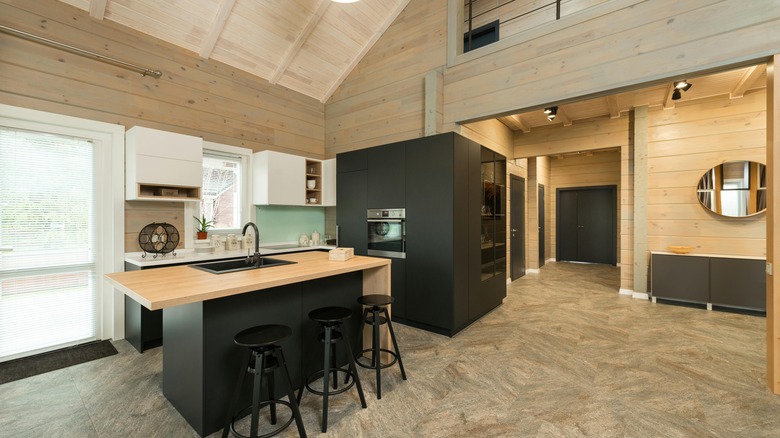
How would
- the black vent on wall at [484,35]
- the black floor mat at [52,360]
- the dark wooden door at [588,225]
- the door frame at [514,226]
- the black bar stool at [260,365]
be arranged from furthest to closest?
the dark wooden door at [588,225], the door frame at [514,226], the black vent on wall at [484,35], the black floor mat at [52,360], the black bar stool at [260,365]

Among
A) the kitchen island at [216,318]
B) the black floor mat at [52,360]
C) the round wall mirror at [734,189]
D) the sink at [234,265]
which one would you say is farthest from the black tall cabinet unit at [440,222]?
the round wall mirror at [734,189]

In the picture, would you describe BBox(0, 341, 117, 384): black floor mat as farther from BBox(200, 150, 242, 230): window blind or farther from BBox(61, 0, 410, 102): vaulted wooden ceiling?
BBox(61, 0, 410, 102): vaulted wooden ceiling

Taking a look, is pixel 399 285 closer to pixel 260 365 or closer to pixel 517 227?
pixel 260 365

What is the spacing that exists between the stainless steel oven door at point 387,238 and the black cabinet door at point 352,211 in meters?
0.09

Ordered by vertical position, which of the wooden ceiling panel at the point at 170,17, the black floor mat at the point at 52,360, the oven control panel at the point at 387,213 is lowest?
the black floor mat at the point at 52,360

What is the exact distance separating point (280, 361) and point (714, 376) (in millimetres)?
3281

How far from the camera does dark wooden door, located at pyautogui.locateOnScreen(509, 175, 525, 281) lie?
6223 mm

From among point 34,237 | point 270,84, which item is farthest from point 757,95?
point 34,237

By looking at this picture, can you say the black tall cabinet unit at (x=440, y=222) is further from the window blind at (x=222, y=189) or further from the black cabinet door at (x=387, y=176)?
the window blind at (x=222, y=189)

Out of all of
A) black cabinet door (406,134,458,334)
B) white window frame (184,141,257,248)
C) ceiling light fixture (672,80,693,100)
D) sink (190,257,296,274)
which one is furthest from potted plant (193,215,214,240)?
ceiling light fixture (672,80,693,100)

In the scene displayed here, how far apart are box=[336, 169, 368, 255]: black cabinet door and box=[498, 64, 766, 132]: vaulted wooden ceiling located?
7.58ft

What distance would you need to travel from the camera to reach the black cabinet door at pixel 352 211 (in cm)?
413

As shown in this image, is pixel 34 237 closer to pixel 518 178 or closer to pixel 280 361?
pixel 280 361

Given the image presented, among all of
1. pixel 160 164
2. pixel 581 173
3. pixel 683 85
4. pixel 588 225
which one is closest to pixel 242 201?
pixel 160 164
